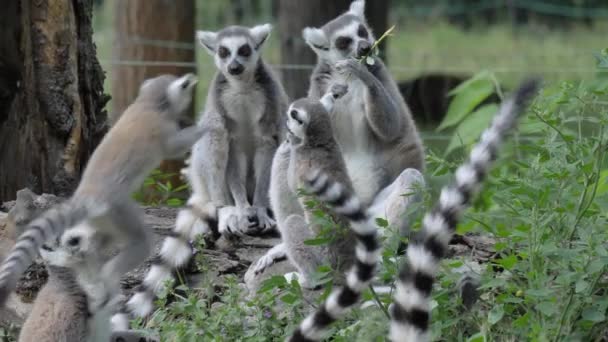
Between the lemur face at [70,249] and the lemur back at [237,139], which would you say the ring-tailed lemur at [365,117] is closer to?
the lemur back at [237,139]

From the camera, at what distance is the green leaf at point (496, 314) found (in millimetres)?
3826

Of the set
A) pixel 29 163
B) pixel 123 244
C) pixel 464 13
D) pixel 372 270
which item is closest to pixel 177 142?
pixel 123 244

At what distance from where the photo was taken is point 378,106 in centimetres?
555

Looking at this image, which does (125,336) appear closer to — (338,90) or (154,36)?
(338,90)

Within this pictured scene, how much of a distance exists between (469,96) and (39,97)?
288 cm

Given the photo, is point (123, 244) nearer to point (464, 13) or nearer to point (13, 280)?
point (13, 280)

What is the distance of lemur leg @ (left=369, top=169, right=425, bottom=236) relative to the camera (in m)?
5.08

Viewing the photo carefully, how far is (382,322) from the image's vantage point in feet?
12.6

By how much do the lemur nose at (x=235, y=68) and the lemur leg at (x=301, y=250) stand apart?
1450 millimetres

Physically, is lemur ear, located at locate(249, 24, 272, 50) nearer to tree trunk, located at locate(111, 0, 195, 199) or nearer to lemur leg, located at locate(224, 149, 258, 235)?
→ lemur leg, located at locate(224, 149, 258, 235)

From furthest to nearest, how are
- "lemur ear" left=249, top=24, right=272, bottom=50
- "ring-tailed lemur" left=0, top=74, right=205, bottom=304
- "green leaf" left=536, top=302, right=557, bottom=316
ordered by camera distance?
"lemur ear" left=249, top=24, right=272, bottom=50 < "ring-tailed lemur" left=0, top=74, right=205, bottom=304 < "green leaf" left=536, top=302, right=557, bottom=316

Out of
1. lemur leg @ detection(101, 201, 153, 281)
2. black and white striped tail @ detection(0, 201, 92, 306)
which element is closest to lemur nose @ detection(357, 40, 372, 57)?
lemur leg @ detection(101, 201, 153, 281)

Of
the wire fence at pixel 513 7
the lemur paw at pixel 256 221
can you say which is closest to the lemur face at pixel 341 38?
the lemur paw at pixel 256 221

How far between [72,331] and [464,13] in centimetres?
1634
